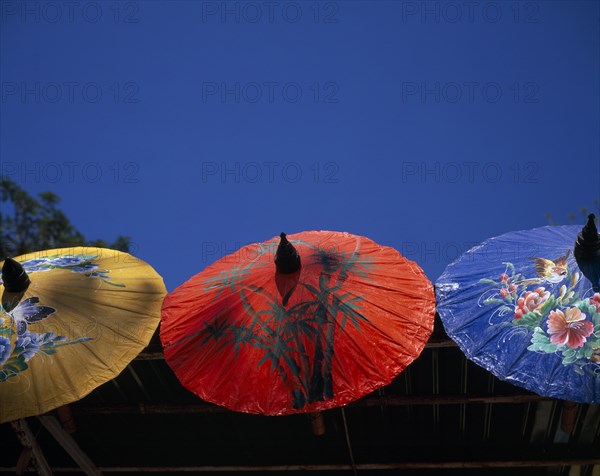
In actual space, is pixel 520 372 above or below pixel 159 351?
above

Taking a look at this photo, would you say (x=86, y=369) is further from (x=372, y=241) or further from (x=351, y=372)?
(x=372, y=241)

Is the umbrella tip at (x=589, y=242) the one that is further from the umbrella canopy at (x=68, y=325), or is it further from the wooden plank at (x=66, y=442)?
the wooden plank at (x=66, y=442)

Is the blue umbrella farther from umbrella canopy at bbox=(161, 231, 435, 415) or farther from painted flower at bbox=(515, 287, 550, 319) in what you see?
umbrella canopy at bbox=(161, 231, 435, 415)

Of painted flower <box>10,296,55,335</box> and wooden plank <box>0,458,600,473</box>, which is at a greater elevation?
painted flower <box>10,296,55,335</box>

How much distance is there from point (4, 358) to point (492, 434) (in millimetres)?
4348

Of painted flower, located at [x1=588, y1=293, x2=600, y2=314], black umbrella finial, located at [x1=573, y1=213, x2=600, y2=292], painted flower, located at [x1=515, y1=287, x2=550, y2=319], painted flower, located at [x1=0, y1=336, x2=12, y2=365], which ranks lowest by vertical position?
painted flower, located at [x1=0, y1=336, x2=12, y2=365]

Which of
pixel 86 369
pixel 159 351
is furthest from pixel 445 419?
pixel 86 369

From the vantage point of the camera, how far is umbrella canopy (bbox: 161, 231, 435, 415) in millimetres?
4551

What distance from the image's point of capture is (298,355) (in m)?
4.67

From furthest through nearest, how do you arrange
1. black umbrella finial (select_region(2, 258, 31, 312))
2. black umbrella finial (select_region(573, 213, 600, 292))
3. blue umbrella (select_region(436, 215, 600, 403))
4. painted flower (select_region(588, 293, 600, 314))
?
black umbrella finial (select_region(2, 258, 31, 312)) < black umbrella finial (select_region(573, 213, 600, 292)) < painted flower (select_region(588, 293, 600, 314)) < blue umbrella (select_region(436, 215, 600, 403))

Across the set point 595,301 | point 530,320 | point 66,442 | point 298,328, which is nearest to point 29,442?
point 66,442

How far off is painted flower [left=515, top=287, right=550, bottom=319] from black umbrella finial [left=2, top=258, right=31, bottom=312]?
13.6ft

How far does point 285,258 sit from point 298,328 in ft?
2.21

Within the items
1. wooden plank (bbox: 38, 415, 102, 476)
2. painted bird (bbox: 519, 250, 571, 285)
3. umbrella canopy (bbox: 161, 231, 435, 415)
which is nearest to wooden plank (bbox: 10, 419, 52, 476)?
wooden plank (bbox: 38, 415, 102, 476)
